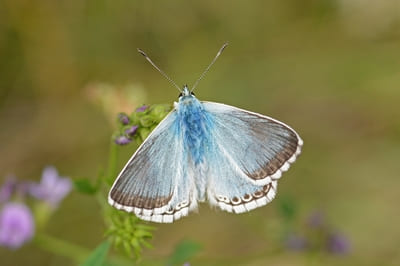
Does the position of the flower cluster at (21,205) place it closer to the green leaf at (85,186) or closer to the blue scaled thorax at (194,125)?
the green leaf at (85,186)

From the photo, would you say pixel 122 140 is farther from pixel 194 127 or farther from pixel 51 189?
pixel 51 189

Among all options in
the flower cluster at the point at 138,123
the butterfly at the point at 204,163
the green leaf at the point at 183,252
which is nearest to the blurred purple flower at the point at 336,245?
the green leaf at the point at 183,252

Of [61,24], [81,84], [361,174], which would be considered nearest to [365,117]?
[361,174]

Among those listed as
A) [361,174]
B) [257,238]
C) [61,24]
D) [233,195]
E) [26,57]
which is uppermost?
[61,24]

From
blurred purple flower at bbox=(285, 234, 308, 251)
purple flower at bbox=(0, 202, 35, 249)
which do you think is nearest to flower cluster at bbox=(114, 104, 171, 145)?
purple flower at bbox=(0, 202, 35, 249)

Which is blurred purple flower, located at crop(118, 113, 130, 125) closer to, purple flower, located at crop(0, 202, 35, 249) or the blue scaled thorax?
the blue scaled thorax

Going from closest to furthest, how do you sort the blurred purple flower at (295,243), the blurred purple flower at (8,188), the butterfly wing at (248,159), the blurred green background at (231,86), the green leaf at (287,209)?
the butterfly wing at (248,159) → the blurred purple flower at (8,188) → the green leaf at (287,209) → the blurred purple flower at (295,243) → the blurred green background at (231,86)

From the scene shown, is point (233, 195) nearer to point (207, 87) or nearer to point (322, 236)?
point (322, 236)
